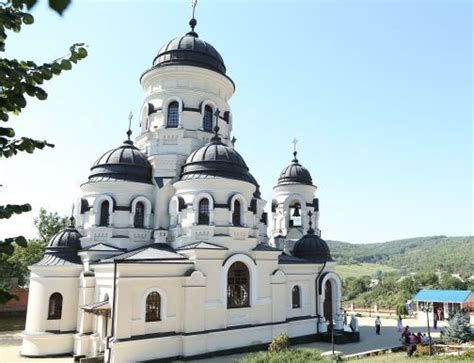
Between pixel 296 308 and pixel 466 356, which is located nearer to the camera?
pixel 466 356

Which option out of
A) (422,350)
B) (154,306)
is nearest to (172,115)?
(154,306)

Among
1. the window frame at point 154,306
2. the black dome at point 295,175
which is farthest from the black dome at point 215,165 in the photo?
the black dome at point 295,175

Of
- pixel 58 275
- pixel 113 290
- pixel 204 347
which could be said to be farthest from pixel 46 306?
pixel 204 347

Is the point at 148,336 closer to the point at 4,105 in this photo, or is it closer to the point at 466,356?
the point at 466,356

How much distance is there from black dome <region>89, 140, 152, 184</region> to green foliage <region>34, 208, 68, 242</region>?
15571 mm

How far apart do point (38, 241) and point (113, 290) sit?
62.1 feet

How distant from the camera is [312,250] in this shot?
2144 centimetres

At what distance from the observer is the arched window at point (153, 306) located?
1481cm

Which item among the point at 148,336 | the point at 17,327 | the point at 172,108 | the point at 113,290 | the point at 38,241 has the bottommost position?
the point at 17,327

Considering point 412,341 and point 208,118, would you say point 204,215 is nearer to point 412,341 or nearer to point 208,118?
point 208,118

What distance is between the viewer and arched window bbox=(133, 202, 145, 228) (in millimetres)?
18484

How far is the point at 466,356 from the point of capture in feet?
45.4

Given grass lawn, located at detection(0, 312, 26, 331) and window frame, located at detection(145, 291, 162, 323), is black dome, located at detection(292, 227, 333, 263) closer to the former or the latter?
window frame, located at detection(145, 291, 162, 323)

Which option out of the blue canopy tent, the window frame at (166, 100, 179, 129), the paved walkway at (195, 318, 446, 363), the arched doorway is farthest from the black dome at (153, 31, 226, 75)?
the blue canopy tent
